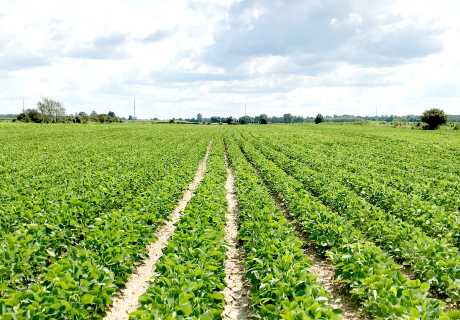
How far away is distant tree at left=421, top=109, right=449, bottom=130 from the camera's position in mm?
66562

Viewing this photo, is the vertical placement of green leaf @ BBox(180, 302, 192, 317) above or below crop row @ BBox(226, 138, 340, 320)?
above

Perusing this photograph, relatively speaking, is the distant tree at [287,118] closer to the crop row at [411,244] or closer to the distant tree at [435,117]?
the distant tree at [435,117]

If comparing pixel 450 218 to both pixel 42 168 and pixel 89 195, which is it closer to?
pixel 89 195

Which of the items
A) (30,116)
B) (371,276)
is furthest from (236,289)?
(30,116)

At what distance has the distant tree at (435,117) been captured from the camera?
218 ft

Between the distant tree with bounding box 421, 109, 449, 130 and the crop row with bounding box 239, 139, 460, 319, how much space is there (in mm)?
72781

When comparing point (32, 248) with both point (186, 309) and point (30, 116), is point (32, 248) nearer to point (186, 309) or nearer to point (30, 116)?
point (186, 309)

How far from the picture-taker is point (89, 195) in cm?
1012

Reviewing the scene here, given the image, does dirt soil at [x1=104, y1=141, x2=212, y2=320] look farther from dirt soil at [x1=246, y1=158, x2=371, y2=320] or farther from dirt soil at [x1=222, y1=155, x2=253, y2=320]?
dirt soil at [x1=246, y1=158, x2=371, y2=320]

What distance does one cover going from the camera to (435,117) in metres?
67.1

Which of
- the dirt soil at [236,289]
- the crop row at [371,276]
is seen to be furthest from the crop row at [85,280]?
the crop row at [371,276]

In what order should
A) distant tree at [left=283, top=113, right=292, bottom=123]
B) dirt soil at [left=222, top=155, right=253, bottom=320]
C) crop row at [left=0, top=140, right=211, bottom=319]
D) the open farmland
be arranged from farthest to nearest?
distant tree at [left=283, top=113, right=292, bottom=123], dirt soil at [left=222, top=155, right=253, bottom=320], the open farmland, crop row at [left=0, top=140, right=211, bottom=319]

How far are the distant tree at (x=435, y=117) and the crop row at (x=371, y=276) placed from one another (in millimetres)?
72781

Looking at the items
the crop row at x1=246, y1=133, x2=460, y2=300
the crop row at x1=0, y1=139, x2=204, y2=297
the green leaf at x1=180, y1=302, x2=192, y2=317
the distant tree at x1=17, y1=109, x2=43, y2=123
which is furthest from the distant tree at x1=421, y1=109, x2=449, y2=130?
the distant tree at x1=17, y1=109, x2=43, y2=123
